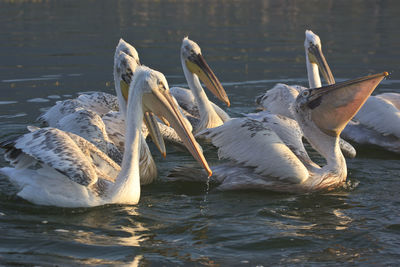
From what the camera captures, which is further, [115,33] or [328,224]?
[115,33]

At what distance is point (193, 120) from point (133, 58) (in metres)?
1.76

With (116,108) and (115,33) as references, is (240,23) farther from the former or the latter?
(116,108)

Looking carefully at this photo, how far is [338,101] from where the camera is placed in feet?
17.4

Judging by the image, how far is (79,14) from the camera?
20062 millimetres

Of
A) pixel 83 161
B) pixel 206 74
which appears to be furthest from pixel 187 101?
pixel 83 161

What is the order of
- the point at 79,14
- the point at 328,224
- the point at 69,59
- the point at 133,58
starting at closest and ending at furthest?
the point at 328,224 → the point at 133,58 → the point at 69,59 → the point at 79,14

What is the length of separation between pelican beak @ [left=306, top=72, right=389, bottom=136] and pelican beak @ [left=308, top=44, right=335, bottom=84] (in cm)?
232

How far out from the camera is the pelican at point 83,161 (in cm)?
460

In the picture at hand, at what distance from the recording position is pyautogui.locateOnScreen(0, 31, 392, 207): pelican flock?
15.4ft

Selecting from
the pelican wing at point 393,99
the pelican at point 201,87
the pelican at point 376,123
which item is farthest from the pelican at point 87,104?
the pelican wing at point 393,99

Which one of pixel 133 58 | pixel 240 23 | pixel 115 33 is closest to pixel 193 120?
pixel 133 58

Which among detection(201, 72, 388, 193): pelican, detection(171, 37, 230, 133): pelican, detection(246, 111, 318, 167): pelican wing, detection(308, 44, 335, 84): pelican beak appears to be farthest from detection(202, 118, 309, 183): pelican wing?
detection(308, 44, 335, 84): pelican beak

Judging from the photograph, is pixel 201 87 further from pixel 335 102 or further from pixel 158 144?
pixel 335 102

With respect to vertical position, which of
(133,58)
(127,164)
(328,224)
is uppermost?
(133,58)
